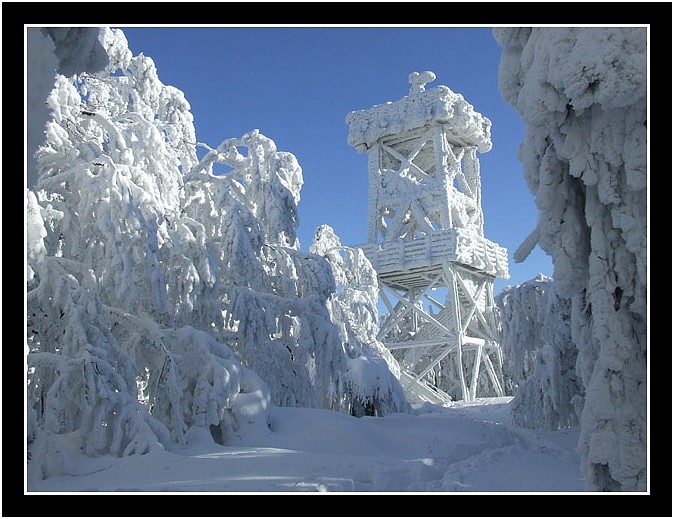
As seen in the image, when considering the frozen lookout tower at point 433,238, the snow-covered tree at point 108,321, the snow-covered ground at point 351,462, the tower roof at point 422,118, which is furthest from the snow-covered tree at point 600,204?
the tower roof at point 422,118

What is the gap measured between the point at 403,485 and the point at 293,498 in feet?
7.12

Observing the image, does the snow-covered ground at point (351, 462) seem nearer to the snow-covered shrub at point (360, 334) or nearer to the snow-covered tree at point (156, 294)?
the snow-covered tree at point (156, 294)

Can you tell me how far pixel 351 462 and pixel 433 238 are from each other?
60.7 feet

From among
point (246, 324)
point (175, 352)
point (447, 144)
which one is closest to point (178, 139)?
point (246, 324)

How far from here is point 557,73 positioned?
4.75 metres

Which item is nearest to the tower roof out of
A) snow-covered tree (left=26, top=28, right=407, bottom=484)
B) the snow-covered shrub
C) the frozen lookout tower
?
the frozen lookout tower

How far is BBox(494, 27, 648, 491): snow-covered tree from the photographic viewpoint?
4.55m

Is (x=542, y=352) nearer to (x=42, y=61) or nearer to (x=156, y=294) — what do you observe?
(x=156, y=294)

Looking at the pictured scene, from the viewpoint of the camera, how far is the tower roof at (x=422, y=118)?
2705 cm

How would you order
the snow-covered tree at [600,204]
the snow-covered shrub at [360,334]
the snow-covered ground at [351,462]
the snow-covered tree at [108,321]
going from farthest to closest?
the snow-covered shrub at [360,334], the snow-covered tree at [108,321], the snow-covered ground at [351,462], the snow-covered tree at [600,204]

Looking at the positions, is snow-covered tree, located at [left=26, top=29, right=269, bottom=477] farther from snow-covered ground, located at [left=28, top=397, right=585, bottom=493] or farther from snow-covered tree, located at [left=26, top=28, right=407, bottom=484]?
snow-covered ground, located at [left=28, top=397, right=585, bottom=493]

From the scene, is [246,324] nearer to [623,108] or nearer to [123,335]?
[123,335]

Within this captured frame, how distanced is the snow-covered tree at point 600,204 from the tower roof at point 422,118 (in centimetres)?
2216

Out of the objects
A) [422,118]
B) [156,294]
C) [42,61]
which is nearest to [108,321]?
[156,294]
